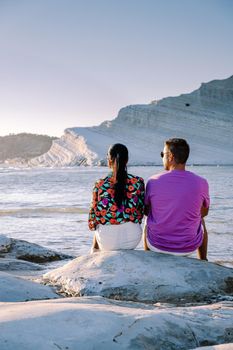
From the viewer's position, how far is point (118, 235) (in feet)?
12.4

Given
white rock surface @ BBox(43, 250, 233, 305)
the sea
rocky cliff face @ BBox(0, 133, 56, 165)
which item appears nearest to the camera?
white rock surface @ BBox(43, 250, 233, 305)

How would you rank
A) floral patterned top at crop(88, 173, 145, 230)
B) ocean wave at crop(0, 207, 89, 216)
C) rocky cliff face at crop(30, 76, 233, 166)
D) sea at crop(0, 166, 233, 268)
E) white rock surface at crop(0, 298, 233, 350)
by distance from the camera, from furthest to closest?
rocky cliff face at crop(30, 76, 233, 166) < ocean wave at crop(0, 207, 89, 216) < sea at crop(0, 166, 233, 268) < floral patterned top at crop(88, 173, 145, 230) < white rock surface at crop(0, 298, 233, 350)

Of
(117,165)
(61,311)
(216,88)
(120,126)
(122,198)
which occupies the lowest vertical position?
(61,311)

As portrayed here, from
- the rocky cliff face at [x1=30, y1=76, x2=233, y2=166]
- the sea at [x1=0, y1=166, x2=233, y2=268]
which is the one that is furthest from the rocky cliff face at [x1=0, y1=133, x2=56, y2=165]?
the sea at [x1=0, y1=166, x2=233, y2=268]

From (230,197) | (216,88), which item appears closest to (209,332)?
(230,197)

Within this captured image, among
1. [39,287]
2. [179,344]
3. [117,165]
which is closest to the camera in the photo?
[179,344]

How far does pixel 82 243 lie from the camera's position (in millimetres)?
6465

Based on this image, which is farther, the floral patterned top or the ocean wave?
the ocean wave

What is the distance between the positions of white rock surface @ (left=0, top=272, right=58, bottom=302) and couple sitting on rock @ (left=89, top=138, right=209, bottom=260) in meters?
0.85

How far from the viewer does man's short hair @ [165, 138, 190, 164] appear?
360cm

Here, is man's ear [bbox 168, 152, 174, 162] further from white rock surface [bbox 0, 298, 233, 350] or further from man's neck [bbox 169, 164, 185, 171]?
white rock surface [bbox 0, 298, 233, 350]

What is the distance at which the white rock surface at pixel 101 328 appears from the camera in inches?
66.6

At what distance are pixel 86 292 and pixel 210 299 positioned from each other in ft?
2.46

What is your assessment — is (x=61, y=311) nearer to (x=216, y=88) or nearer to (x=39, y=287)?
(x=39, y=287)
